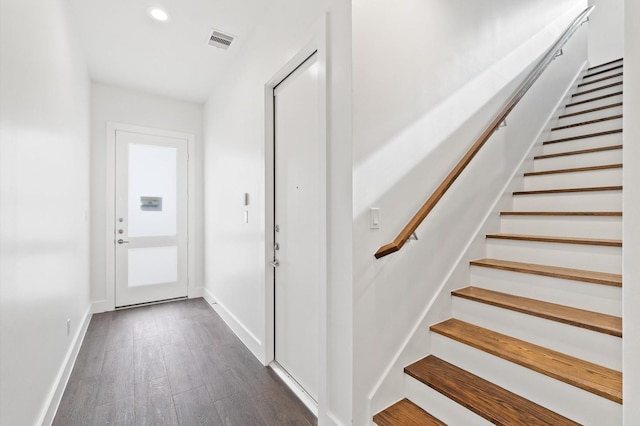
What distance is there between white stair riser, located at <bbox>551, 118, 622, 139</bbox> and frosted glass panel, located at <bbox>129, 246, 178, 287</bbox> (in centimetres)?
490

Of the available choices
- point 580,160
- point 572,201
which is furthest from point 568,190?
point 580,160

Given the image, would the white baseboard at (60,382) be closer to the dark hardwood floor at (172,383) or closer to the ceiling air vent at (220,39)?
the dark hardwood floor at (172,383)

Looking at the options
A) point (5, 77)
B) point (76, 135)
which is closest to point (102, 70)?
point (76, 135)

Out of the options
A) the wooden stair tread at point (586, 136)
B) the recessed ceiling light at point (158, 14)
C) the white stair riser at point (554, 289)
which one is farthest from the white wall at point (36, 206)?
the wooden stair tread at point (586, 136)

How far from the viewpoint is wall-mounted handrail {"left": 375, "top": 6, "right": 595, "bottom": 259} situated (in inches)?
60.4

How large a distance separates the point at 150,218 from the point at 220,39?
2.56 metres

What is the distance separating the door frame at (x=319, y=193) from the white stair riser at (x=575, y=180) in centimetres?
211

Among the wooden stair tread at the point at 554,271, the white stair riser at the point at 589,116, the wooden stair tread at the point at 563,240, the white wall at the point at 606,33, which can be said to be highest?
the white wall at the point at 606,33

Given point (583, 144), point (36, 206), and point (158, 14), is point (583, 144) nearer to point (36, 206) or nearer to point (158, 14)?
point (158, 14)

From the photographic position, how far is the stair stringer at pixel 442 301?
1629 mm

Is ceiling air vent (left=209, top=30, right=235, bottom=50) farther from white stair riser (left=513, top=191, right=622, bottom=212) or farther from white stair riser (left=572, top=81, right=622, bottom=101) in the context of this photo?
white stair riser (left=572, top=81, right=622, bottom=101)

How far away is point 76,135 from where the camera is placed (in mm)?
2775

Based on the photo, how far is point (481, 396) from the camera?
1.44 m

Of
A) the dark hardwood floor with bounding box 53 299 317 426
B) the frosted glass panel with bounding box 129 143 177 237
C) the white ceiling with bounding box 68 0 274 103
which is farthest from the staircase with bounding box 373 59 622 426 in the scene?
the frosted glass panel with bounding box 129 143 177 237
